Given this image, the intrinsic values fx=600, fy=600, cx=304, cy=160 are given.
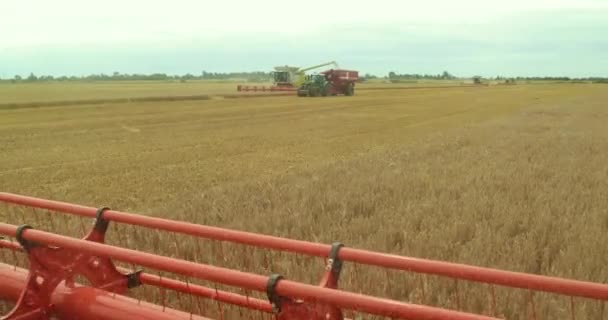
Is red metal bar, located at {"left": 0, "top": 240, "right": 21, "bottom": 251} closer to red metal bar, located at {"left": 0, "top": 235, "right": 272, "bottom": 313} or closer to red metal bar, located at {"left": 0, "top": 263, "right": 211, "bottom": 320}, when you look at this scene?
red metal bar, located at {"left": 0, "top": 263, "right": 211, "bottom": 320}

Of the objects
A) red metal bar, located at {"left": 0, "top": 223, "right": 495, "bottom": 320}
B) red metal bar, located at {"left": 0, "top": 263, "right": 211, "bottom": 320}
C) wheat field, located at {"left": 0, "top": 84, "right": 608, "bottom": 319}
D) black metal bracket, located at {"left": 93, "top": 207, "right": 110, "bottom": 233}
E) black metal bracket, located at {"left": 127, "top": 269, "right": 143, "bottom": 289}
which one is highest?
red metal bar, located at {"left": 0, "top": 223, "right": 495, "bottom": 320}

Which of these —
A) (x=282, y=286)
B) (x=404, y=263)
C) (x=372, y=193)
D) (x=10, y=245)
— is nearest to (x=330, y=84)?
(x=372, y=193)

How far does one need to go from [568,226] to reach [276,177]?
4.81 m

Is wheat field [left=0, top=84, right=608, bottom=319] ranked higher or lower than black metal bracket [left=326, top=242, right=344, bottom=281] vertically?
lower

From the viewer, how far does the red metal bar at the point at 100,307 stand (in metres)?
2.92

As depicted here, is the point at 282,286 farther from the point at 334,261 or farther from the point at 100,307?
the point at 100,307

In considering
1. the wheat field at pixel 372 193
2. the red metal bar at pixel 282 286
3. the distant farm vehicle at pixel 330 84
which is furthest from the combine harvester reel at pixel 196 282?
the distant farm vehicle at pixel 330 84

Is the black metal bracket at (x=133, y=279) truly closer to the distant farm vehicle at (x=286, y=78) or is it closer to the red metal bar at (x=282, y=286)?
the red metal bar at (x=282, y=286)

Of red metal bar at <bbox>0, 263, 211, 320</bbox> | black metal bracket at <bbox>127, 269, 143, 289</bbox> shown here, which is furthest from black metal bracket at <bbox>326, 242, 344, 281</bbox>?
black metal bracket at <bbox>127, 269, 143, 289</bbox>

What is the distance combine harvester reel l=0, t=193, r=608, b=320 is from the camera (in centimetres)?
221

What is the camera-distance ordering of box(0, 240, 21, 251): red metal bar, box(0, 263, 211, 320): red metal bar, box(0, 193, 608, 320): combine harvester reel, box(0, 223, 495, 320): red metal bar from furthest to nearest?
1. box(0, 240, 21, 251): red metal bar
2. box(0, 263, 211, 320): red metal bar
3. box(0, 193, 608, 320): combine harvester reel
4. box(0, 223, 495, 320): red metal bar

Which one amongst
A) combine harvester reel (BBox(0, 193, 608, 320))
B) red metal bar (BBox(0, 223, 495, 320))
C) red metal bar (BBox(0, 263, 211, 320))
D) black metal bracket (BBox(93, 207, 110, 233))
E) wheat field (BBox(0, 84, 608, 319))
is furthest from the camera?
wheat field (BBox(0, 84, 608, 319))

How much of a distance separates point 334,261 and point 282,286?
46 cm

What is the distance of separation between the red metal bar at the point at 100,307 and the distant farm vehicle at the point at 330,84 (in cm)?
3915
